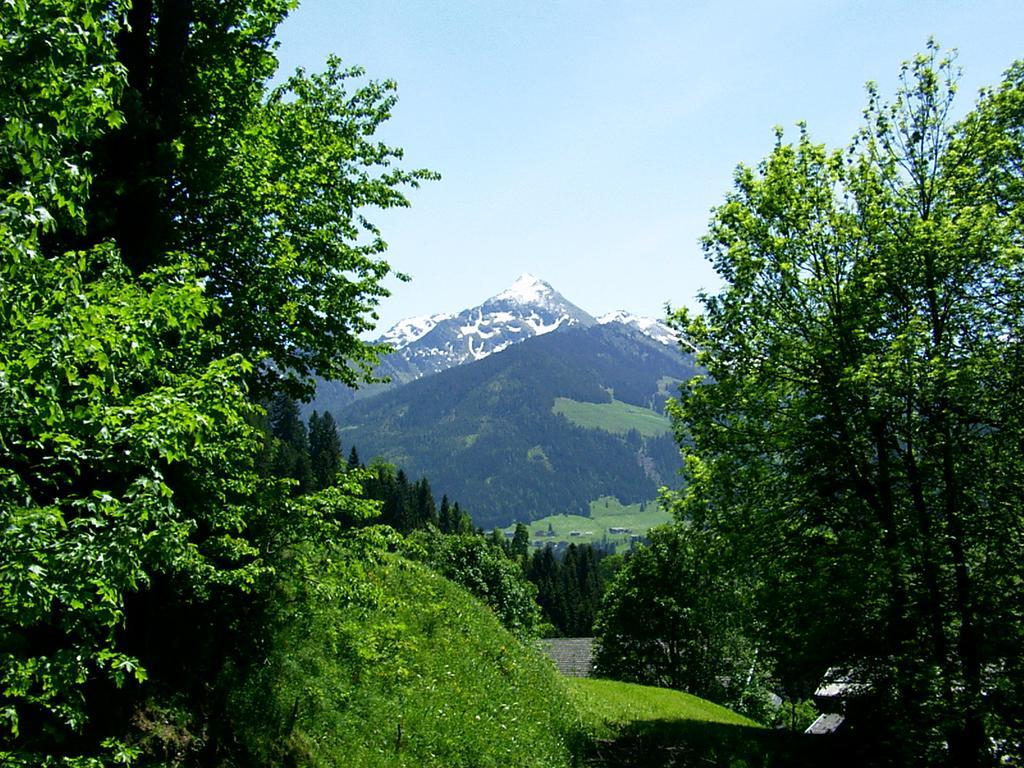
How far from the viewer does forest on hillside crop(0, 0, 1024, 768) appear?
6.42m

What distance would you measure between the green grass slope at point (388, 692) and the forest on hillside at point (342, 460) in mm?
90

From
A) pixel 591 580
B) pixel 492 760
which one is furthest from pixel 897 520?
pixel 591 580

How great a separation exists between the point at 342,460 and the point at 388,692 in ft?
18.2

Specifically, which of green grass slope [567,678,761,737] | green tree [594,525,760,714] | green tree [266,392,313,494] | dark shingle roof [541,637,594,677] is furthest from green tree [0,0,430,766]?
green tree [266,392,313,494]

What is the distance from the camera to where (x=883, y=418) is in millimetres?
16234

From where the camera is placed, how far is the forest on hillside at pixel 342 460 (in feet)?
21.1

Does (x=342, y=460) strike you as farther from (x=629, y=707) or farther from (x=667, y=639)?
(x=667, y=639)

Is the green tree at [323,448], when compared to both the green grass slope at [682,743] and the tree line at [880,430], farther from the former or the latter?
the tree line at [880,430]

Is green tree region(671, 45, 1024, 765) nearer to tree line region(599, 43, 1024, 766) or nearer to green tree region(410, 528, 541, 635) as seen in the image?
tree line region(599, 43, 1024, 766)

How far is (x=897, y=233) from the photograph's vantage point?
1678 cm

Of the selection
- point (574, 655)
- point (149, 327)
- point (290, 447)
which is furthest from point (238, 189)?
point (290, 447)

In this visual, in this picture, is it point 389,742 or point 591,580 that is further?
point 591,580

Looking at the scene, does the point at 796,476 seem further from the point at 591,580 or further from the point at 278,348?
the point at 591,580

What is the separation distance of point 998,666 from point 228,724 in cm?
1609
